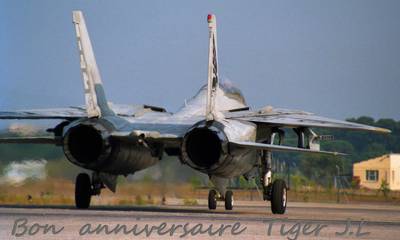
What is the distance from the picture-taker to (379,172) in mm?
78250

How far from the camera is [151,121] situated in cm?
3219

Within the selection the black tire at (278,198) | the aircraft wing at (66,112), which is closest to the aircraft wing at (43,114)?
the aircraft wing at (66,112)

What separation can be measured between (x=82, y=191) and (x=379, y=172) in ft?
158

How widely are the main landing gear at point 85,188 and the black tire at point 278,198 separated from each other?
4417mm

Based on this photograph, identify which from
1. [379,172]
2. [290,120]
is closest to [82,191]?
[290,120]

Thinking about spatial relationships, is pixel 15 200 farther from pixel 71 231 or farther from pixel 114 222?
pixel 71 231

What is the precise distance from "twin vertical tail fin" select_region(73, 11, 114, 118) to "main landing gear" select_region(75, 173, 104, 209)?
1747 mm

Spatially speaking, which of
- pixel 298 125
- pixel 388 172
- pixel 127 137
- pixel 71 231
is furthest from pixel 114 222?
pixel 388 172

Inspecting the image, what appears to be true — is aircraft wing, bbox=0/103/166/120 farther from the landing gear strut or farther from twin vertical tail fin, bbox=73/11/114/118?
the landing gear strut

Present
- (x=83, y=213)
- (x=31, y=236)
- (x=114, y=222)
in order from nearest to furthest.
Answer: (x=31, y=236)
(x=114, y=222)
(x=83, y=213)

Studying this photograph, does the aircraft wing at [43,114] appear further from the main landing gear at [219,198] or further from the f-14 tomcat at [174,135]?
the main landing gear at [219,198]

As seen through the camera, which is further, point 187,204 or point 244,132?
point 187,204

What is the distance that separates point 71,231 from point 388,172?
185 ft

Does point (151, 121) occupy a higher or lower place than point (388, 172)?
higher
